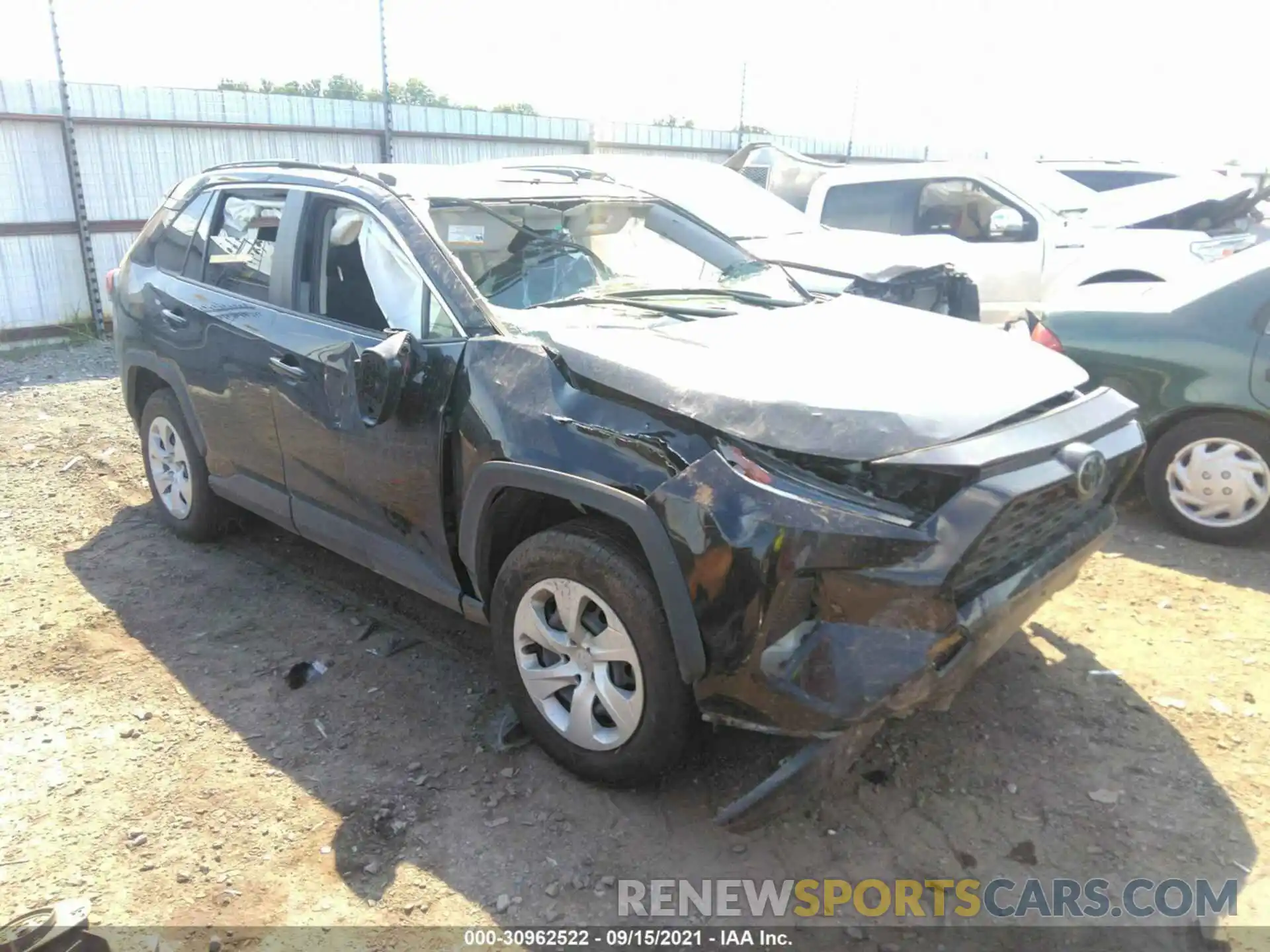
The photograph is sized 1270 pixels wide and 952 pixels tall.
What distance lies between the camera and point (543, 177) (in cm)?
429

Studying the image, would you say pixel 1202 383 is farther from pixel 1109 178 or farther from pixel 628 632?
pixel 1109 178

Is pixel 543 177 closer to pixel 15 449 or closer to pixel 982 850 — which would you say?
pixel 982 850

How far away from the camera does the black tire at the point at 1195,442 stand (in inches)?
187

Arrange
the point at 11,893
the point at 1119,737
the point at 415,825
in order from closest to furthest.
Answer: the point at 11,893 < the point at 415,825 < the point at 1119,737

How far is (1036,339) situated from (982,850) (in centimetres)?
349

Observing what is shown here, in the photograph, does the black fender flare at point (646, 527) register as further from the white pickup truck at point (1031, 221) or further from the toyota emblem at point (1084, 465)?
the white pickup truck at point (1031, 221)

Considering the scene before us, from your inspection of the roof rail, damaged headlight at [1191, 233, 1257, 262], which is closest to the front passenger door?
damaged headlight at [1191, 233, 1257, 262]

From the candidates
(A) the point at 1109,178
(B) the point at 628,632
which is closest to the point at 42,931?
(B) the point at 628,632

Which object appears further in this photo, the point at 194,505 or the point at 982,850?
the point at 194,505

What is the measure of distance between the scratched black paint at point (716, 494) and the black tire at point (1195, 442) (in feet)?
6.20

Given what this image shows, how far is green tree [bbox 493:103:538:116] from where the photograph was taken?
14070mm

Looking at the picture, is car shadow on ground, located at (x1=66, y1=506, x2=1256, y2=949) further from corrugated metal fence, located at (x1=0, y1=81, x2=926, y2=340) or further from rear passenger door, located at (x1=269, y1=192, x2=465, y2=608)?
corrugated metal fence, located at (x1=0, y1=81, x2=926, y2=340)

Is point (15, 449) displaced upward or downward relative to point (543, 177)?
downward

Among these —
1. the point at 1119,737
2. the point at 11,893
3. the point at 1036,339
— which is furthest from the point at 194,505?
the point at 1036,339
